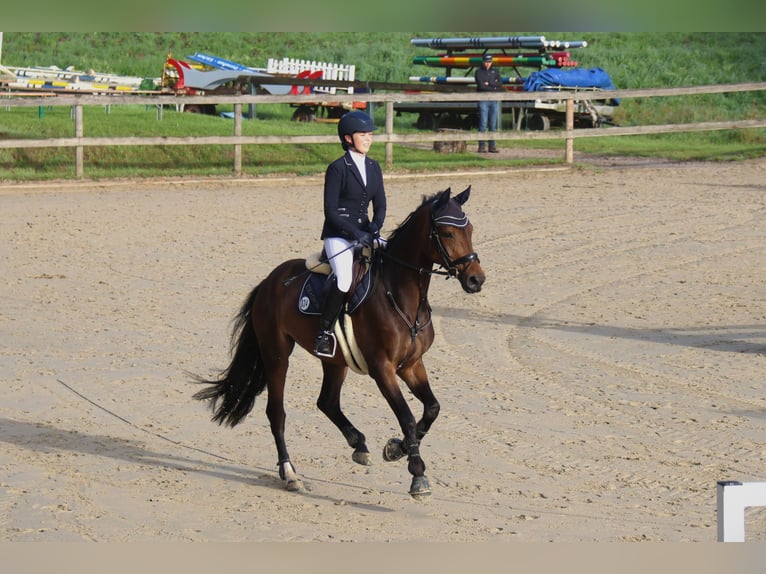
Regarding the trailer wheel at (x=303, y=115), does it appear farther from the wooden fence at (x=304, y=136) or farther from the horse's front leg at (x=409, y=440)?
the horse's front leg at (x=409, y=440)

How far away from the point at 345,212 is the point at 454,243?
842 mm

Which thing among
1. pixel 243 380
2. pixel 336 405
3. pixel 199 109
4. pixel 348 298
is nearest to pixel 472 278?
pixel 348 298

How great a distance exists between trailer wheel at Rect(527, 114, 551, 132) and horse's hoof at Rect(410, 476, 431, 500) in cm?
2127

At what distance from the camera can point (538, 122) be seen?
1079 inches

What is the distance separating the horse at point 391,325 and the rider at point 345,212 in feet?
0.47

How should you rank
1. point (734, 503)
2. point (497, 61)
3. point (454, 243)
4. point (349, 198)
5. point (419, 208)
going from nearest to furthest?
1. point (734, 503)
2. point (454, 243)
3. point (419, 208)
4. point (349, 198)
5. point (497, 61)

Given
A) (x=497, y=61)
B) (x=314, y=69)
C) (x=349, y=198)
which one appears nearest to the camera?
(x=349, y=198)

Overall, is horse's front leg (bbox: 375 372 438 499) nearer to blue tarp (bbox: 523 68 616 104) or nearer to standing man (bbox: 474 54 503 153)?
standing man (bbox: 474 54 503 153)

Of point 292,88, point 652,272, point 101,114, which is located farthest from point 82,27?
point 292,88

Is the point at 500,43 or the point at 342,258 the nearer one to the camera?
the point at 342,258

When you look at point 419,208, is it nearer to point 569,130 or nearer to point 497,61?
point 569,130

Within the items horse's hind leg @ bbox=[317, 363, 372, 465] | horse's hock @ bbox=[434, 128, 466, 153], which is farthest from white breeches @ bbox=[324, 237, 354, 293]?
horse's hock @ bbox=[434, 128, 466, 153]

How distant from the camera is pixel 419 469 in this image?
659cm

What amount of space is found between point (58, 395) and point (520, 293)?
6131 mm
